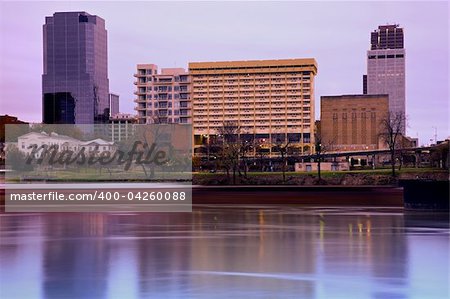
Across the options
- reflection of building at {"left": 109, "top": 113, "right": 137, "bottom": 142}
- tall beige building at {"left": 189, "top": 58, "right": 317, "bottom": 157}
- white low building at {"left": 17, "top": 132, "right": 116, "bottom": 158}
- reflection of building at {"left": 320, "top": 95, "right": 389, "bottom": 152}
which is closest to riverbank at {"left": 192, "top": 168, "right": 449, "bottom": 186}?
reflection of building at {"left": 109, "top": 113, "right": 137, "bottom": 142}

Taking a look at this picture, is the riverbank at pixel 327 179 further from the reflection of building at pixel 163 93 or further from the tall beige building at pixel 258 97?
the tall beige building at pixel 258 97

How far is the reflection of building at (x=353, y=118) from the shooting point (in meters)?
133

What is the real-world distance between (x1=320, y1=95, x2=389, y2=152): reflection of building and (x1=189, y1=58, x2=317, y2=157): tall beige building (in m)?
5.21

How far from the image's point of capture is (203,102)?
146 metres

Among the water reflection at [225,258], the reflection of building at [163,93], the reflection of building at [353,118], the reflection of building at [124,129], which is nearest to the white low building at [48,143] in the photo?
the reflection of building at [124,129]

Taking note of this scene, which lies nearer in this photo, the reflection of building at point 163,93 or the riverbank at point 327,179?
the riverbank at point 327,179

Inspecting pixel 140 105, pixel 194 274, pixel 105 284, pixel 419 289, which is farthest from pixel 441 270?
pixel 140 105

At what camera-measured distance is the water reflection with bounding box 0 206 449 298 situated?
26.8 ft

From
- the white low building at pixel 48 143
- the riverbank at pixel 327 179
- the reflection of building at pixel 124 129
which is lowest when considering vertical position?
the riverbank at pixel 327 179

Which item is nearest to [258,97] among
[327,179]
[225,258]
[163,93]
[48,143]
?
[163,93]

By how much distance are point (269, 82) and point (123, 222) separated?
5045 inches

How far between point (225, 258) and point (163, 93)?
127787 millimetres

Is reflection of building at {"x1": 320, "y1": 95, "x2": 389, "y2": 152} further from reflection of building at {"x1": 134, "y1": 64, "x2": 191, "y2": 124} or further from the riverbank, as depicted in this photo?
the riverbank

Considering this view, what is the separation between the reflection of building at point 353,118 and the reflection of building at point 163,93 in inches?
1182
